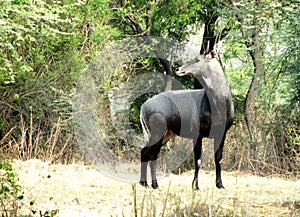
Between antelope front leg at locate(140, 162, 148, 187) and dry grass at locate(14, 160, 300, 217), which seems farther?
antelope front leg at locate(140, 162, 148, 187)

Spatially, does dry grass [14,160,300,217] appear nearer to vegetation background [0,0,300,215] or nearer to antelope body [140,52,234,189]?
antelope body [140,52,234,189]

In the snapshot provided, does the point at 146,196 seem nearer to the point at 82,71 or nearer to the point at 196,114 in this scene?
the point at 196,114

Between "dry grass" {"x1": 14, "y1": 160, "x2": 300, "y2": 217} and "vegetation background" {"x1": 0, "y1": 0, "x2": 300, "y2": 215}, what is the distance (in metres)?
1.08

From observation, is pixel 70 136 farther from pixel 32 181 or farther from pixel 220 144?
pixel 220 144

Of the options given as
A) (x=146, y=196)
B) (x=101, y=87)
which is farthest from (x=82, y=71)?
(x=146, y=196)

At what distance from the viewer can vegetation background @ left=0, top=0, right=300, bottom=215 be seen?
948cm

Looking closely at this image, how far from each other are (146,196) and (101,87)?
764cm

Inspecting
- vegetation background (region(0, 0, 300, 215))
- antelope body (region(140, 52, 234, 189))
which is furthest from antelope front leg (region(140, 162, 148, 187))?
vegetation background (region(0, 0, 300, 215))

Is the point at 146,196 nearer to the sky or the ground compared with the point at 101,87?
nearer to the ground

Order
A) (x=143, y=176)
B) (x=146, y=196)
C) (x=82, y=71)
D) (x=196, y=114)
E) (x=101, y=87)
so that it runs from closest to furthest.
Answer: (x=146, y=196), (x=196, y=114), (x=143, y=176), (x=82, y=71), (x=101, y=87)

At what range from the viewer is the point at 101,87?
1389cm

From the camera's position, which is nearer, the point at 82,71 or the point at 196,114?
the point at 196,114

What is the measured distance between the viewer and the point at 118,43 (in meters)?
14.9

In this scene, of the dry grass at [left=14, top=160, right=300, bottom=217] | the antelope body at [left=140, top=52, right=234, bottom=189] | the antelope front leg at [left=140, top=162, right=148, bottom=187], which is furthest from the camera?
the antelope front leg at [left=140, top=162, right=148, bottom=187]
